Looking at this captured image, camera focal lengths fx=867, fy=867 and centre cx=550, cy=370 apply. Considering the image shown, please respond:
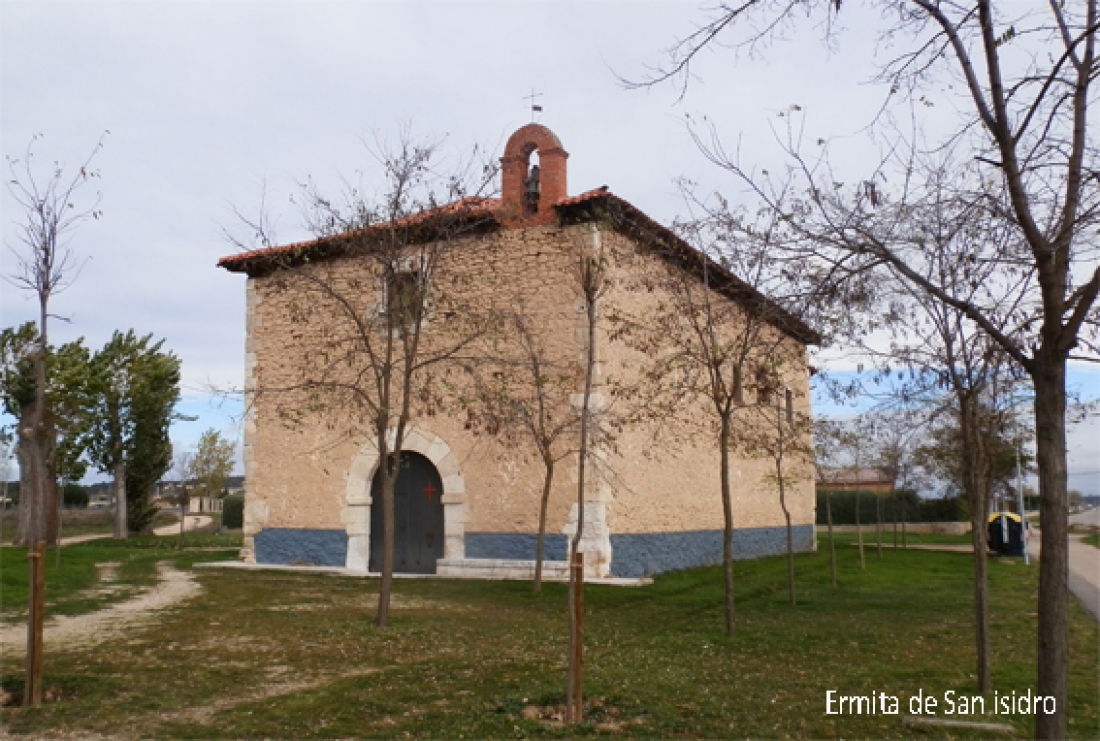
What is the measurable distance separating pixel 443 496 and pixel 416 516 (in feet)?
2.89

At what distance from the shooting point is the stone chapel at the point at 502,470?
13.6m

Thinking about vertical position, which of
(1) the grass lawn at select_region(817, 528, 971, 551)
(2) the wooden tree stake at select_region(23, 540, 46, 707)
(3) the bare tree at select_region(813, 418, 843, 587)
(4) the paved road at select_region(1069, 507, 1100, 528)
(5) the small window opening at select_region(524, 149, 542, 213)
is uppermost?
(5) the small window opening at select_region(524, 149, 542, 213)

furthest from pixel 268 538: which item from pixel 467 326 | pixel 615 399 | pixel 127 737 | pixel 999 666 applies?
pixel 999 666

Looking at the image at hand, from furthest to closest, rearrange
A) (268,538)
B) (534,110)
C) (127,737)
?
(268,538) → (534,110) → (127,737)

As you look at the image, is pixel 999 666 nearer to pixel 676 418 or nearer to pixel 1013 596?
pixel 1013 596

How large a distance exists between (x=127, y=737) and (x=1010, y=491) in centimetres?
2399

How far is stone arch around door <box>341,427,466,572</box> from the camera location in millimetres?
14484

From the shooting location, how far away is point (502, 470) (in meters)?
14.2

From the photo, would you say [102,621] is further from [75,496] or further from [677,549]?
[75,496]

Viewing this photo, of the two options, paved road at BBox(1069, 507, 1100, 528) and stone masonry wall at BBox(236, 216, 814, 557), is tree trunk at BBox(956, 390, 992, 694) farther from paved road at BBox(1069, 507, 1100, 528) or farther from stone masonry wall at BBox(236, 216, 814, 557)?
paved road at BBox(1069, 507, 1100, 528)

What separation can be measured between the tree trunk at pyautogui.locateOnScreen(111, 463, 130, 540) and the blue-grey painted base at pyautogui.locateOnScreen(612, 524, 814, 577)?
20.3 metres

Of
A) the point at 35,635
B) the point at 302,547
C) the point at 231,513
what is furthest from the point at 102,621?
the point at 231,513

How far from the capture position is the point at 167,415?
29.7 metres

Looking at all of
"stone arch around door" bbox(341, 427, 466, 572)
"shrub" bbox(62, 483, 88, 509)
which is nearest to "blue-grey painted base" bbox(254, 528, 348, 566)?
"stone arch around door" bbox(341, 427, 466, 572)
